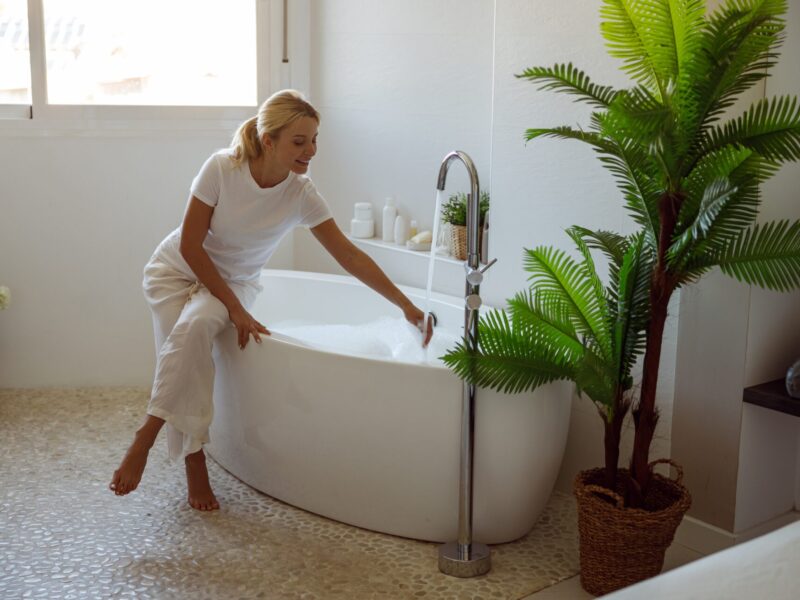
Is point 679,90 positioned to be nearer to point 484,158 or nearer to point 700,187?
point 700,187

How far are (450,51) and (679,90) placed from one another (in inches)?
61.2

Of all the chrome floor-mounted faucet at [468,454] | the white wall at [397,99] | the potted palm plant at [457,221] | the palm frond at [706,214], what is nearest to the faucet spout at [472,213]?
the chrome floor-mounted faucet at [468,454]

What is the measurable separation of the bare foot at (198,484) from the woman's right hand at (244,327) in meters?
0.35

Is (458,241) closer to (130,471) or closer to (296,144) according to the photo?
(296,144)

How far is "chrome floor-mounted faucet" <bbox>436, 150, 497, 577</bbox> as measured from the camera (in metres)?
2.53

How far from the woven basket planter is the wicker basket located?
120 cm

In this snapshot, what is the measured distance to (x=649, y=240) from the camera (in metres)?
2.43

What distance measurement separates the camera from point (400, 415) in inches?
106

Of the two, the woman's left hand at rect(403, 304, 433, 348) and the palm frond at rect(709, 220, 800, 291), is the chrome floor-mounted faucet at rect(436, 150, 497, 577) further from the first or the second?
the palm frond at rect(709, 220, 800, 291)

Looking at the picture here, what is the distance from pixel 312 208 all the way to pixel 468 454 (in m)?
0.93

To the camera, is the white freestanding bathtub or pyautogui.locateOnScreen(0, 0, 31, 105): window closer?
the white freestanding bathtub

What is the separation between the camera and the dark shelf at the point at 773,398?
2.52 meters

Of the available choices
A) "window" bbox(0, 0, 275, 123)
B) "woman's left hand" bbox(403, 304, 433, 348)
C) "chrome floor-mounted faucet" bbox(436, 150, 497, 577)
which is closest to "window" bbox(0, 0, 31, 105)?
"window" bbox(0, 0, 275, 123)

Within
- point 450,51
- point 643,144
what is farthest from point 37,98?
point 643,144
